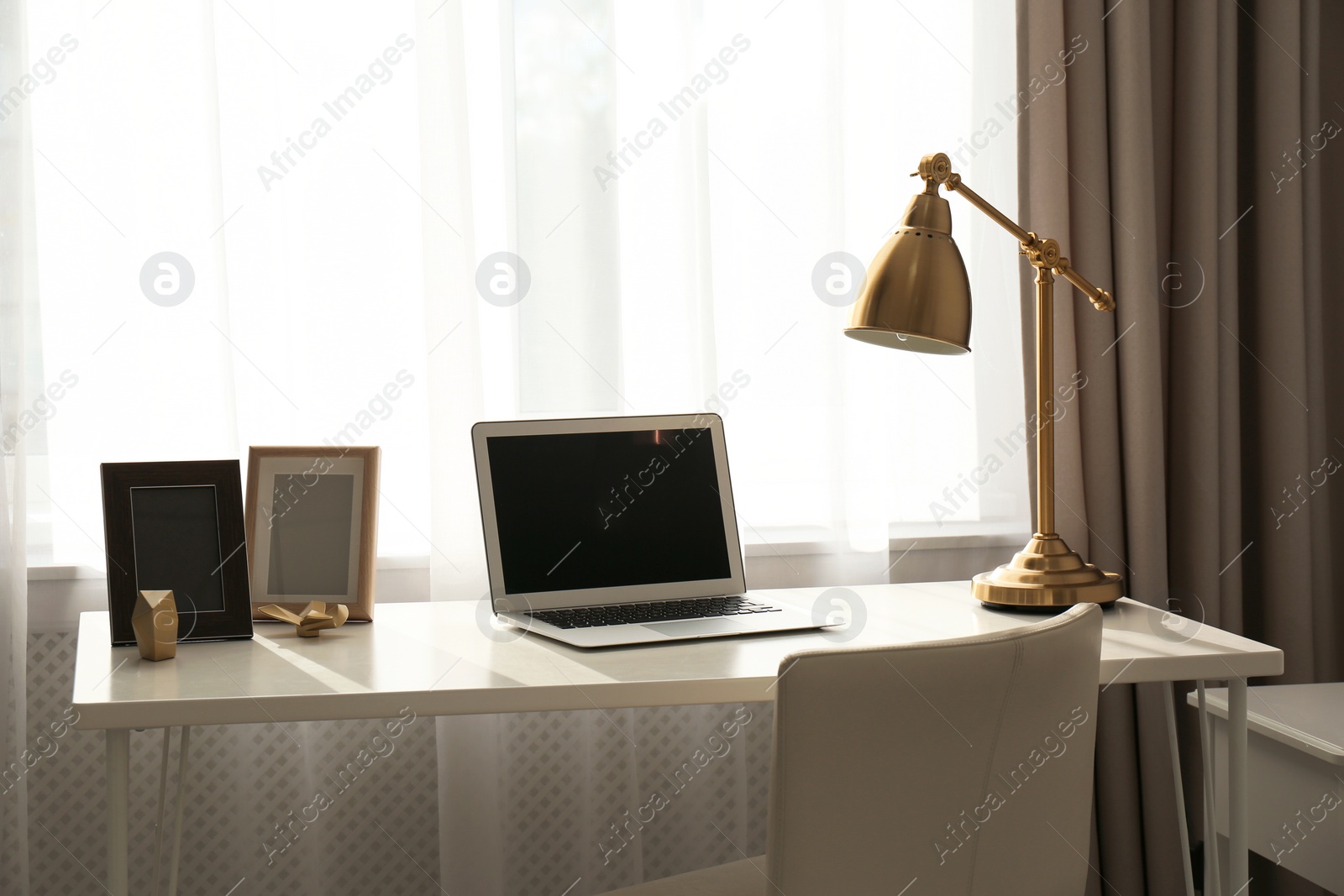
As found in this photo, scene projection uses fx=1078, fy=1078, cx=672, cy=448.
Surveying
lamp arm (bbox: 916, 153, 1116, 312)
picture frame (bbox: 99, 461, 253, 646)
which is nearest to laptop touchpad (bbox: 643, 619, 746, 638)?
picture frame (bbox: 99, 461, 253, 646)

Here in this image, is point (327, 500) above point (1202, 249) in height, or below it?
below

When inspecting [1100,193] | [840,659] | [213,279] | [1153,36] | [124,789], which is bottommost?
[124,789]

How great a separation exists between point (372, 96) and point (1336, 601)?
6.64 feet

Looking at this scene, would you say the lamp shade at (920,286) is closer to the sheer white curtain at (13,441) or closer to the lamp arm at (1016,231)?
the lamp arm at (1016,231)

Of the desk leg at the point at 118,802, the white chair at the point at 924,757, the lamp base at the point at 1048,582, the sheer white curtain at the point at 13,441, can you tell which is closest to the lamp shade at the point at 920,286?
the lamp base at the point at 1048,582

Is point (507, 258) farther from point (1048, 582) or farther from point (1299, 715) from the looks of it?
point (1299, 715)

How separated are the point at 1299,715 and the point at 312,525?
4.56 ft

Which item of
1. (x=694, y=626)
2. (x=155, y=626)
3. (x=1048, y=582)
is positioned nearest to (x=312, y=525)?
(x=155, y=626)

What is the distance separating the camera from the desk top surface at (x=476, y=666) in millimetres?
1064

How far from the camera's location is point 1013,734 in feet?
2.97

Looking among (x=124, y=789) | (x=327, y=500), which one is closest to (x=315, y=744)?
(x=327, y=500)

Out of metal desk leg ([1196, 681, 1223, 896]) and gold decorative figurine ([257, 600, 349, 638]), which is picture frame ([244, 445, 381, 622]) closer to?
gold decorative figurine ([257, 600, 349, 638])

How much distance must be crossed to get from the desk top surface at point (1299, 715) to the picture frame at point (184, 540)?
1.27 m

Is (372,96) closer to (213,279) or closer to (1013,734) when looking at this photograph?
(213,279)
